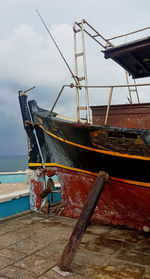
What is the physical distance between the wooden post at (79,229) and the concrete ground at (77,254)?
0.55 ft

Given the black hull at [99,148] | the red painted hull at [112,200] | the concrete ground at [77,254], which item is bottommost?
the concrete ground at [77,254]

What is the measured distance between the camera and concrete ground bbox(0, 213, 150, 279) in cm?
327

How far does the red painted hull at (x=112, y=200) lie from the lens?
182 inches

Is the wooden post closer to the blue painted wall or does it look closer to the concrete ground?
the concrete ground

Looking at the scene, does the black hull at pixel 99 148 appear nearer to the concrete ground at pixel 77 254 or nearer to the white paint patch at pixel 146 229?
the white paint patch at pixel 146 229

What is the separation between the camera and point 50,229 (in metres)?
5.30

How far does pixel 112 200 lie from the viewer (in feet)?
16.5

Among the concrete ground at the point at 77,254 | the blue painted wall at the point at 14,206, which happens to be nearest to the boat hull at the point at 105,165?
the concrete ground at the point at 77,254

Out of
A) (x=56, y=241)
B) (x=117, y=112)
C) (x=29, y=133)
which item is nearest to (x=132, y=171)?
(x=117, y=112)

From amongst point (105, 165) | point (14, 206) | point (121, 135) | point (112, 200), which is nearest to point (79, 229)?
point (105, 165)

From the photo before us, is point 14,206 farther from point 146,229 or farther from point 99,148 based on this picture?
point 146,229

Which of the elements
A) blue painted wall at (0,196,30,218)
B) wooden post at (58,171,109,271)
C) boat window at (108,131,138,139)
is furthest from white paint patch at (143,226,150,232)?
blue painted wall at (0,196,30,218)

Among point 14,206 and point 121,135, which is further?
point 14,206

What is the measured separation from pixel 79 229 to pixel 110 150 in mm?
1601
